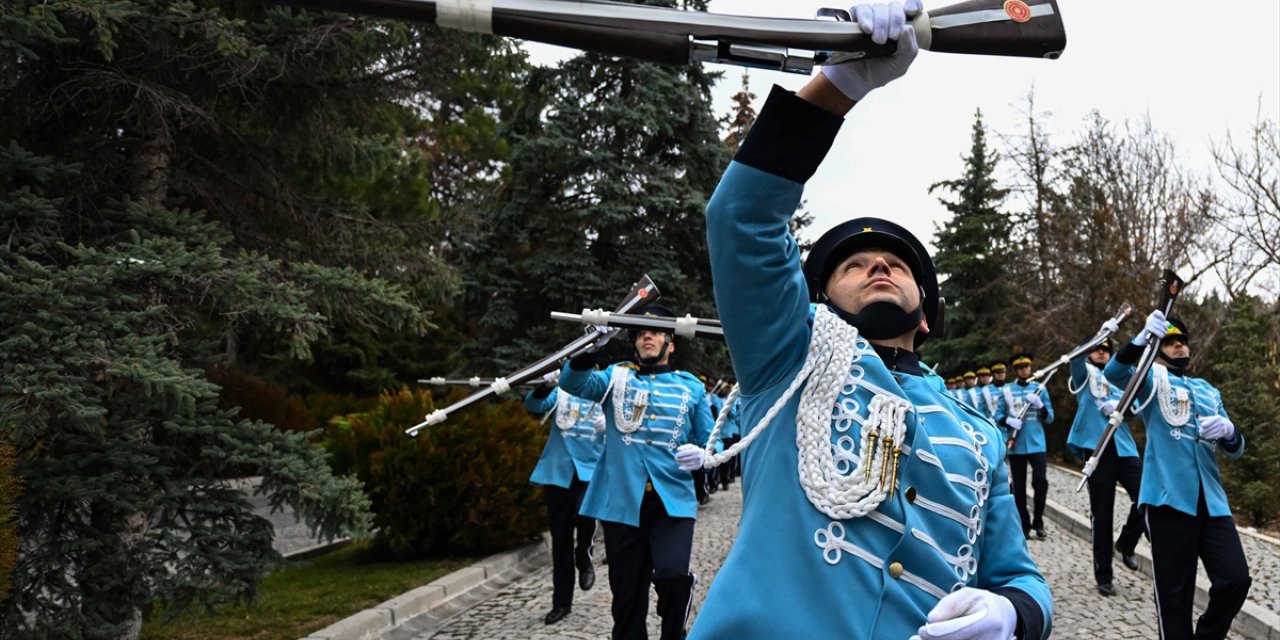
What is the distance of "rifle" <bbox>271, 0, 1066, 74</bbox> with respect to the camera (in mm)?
1672

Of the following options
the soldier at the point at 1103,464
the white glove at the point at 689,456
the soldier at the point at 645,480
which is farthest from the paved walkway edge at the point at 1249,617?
the white glove at the point at 689,456

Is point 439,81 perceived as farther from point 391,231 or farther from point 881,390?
point 881,390

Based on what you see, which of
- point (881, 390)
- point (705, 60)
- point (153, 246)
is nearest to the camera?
point (705, 60)

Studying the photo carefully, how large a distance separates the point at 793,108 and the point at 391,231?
21.2 ft

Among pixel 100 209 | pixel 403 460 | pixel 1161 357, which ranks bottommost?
pixel 403 460

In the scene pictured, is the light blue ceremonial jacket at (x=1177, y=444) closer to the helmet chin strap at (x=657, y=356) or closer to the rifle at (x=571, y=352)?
the helmet chin strap at (x=657, y=356)

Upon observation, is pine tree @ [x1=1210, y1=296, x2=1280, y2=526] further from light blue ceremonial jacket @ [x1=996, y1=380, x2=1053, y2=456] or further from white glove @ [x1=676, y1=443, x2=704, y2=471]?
white glove @ [x1=676, y1=443, x2=704, y2=471]

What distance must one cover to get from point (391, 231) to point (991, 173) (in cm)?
3466

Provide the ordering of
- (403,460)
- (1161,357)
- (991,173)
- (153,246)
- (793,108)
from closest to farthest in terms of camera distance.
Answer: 1. (793,108)
2. (153,246)
3. (1161,357)
4. (403,460)
5. (991,173)

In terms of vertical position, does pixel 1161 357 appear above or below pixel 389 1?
below

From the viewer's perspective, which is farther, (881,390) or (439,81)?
(439,81)

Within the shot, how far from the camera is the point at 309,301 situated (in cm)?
682

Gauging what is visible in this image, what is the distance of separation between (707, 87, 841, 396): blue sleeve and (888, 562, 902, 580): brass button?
1.86ft

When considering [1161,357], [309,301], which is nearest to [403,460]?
[309,301]
